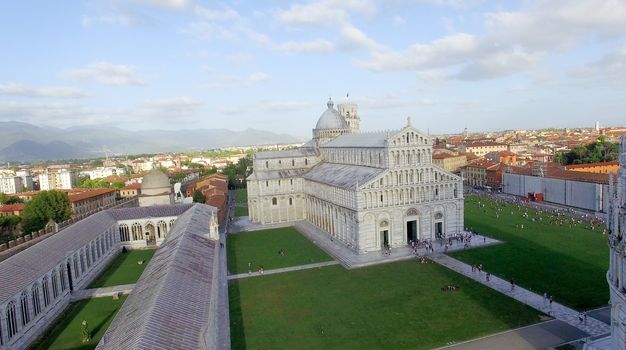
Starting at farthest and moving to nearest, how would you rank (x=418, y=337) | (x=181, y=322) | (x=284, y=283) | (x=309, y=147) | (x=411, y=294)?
(x=309, y=147), (x=284, y=283), (x=411, y=294), (x=418, y=337), (x=181, y=322)

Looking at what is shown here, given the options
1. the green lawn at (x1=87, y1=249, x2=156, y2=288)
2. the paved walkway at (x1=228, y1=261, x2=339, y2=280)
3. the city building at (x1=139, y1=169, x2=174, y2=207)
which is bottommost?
the green lawn at (x1=87, y1=249, x2=156, y2=288)

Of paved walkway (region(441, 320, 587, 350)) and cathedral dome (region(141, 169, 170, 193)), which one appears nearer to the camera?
paved walkway (region(441, 320, 587, 350))

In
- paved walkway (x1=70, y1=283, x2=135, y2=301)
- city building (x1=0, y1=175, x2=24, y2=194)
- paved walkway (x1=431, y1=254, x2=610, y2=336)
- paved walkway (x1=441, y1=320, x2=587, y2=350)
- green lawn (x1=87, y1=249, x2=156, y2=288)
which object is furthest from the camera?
city building (x1=0, y1=175, x2=24, y2=194)

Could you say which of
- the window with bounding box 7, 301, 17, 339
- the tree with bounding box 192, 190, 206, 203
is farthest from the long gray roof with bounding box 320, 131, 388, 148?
the window with bounding box 7, 301, 17, 339

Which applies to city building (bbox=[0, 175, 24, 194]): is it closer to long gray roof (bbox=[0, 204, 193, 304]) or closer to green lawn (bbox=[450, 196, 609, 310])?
long gray roof (bbox=[0, 204, 193, 304])

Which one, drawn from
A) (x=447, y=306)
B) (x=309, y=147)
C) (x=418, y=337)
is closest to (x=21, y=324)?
(x=418, y=337)

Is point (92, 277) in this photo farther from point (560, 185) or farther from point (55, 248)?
point (560, 185)

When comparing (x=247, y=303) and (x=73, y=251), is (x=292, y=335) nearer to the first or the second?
(x=247, y=303)

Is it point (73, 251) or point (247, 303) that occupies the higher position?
point (73, 251)
